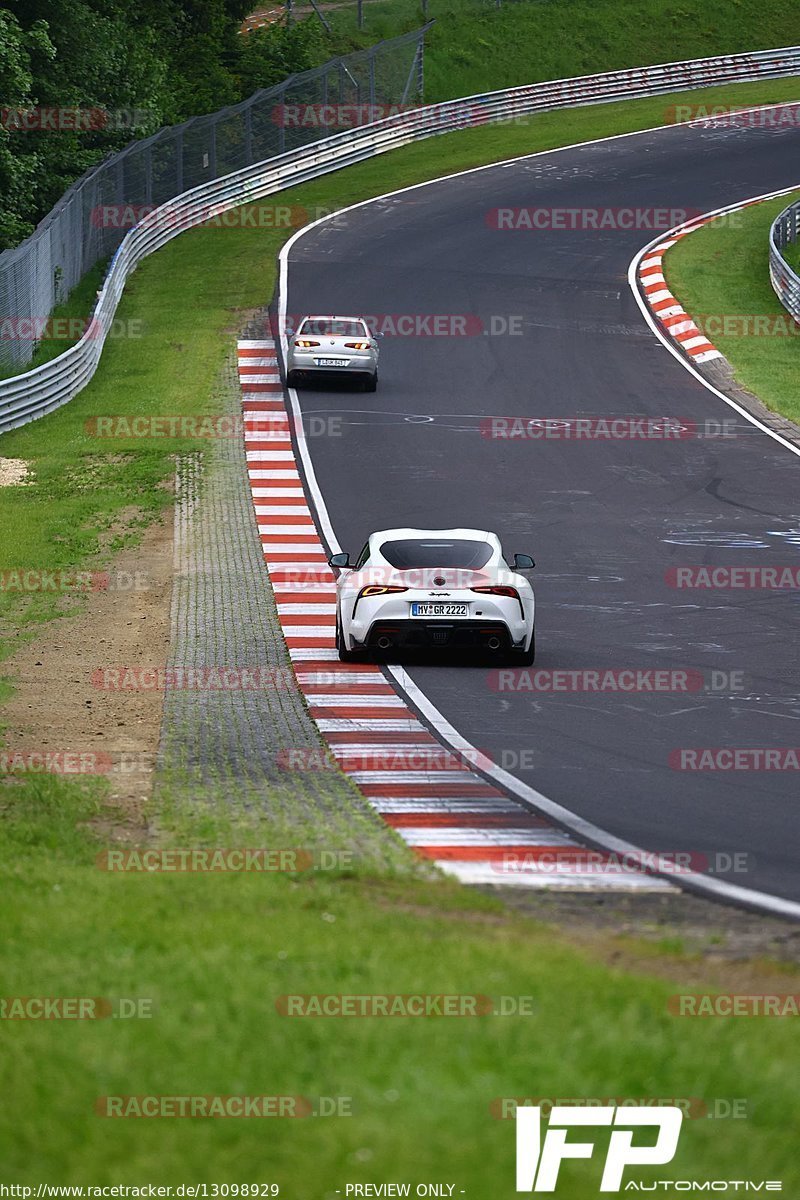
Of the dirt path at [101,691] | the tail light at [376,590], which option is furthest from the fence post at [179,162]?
the tail light at [376,590]

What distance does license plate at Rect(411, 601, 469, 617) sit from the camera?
17562 millimetres

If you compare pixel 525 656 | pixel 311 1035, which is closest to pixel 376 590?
pixel 525 656

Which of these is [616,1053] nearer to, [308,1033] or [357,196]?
[308,1033]

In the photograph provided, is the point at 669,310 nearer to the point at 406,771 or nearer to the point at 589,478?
the point at 589,478

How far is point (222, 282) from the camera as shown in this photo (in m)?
45.2

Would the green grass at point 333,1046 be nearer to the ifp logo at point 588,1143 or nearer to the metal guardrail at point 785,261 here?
the ifp logo at point 588,1143

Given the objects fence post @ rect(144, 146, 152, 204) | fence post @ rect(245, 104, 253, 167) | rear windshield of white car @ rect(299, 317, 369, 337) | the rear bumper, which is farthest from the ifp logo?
fence post @ rect(245, 104, 253, 167)

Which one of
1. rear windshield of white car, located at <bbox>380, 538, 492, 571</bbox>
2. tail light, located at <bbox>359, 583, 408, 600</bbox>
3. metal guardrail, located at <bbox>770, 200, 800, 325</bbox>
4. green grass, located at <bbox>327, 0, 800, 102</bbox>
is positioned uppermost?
green grass, located at <bbox>327, 0, 800, 102</bbox>

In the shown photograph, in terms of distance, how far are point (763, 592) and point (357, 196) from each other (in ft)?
116

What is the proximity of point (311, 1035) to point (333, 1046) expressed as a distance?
168 millimetres

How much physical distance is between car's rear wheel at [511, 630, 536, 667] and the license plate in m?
0.68

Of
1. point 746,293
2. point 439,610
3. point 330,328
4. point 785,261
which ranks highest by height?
point 785,261

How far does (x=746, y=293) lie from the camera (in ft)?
143

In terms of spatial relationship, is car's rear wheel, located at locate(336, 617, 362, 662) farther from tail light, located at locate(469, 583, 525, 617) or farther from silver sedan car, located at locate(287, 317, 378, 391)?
silver sedan car, located at locate(287, 317, 378, 391)
